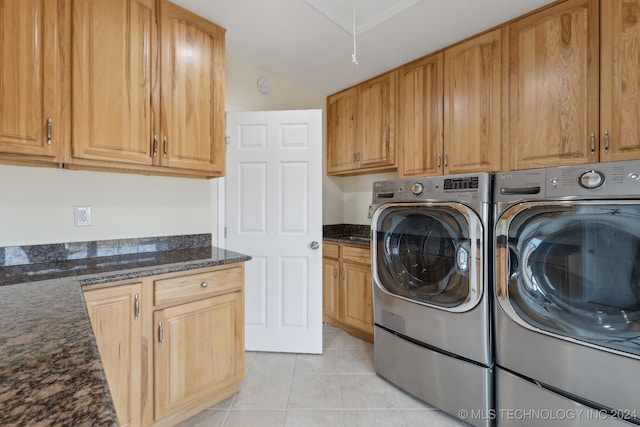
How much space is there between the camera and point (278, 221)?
2.28 metres

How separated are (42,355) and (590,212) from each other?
1814mm

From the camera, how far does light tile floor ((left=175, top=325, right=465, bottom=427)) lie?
1573 millimetres

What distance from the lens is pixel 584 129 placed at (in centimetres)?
157

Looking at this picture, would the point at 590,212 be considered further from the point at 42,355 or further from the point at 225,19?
the point at 225,19

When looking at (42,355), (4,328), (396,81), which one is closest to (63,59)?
(4,328)

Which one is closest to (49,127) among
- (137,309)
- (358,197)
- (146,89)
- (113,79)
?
(113,79)

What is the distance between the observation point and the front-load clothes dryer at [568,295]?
3.64ft

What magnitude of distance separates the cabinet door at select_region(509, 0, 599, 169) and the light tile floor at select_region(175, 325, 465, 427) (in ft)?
5.59

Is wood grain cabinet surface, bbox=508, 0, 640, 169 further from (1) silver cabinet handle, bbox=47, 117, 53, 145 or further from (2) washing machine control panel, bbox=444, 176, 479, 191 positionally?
(1) silver cabinet handle, bbox=47, 117, 53, 145

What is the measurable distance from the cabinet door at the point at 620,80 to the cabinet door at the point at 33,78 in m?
2.76

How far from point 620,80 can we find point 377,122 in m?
1.56

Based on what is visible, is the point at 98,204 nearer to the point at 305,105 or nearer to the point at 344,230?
the point at 305,105

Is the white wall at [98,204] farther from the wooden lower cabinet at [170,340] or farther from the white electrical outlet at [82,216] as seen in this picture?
the wooden lower cabinet at [170,340]

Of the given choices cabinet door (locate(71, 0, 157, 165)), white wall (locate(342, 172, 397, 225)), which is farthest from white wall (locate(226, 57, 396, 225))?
cabinet door (locate(71, 0, 157, 165))
